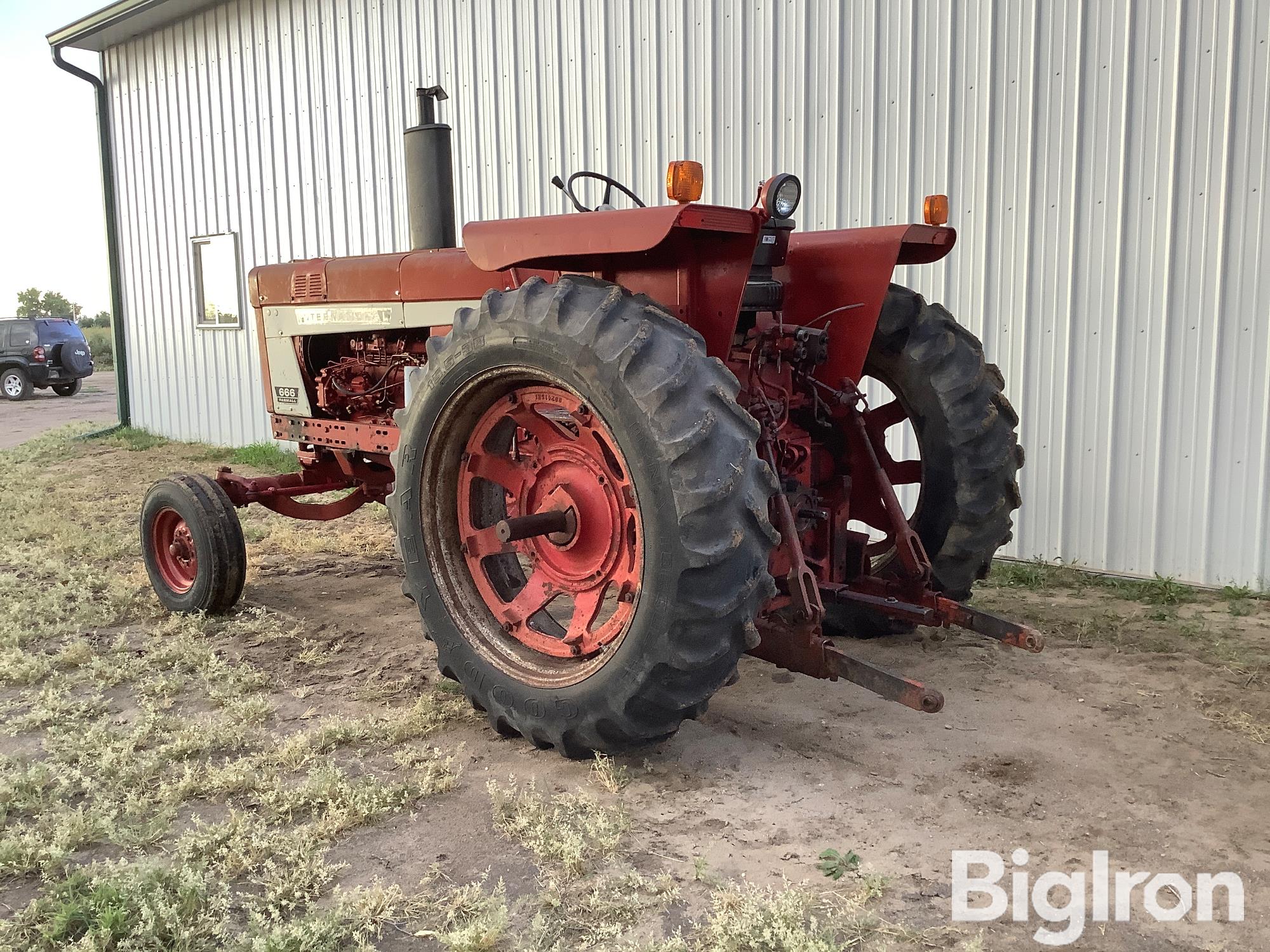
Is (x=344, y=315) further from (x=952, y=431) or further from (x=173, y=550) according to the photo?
(x=952, y=431)

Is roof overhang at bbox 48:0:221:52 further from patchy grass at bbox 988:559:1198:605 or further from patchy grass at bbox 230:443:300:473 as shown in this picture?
patchy grass at bbox 988:559:1198:605

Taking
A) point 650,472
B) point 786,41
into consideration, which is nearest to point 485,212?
point 786,41

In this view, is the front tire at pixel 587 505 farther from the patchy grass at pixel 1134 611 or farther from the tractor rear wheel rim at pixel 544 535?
the patchy grass at pixel 1134 611

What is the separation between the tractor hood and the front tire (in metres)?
0.12

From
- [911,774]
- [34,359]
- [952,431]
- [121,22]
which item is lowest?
[911,774]

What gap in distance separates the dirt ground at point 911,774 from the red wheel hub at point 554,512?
16.3 inches

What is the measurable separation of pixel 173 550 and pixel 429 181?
2.06 m

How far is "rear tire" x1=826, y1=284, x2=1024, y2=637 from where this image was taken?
3533mm

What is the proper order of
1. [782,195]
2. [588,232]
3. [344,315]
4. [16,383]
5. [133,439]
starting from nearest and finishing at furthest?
1. [588,232]
2. [782,195]
3. [344,315]
4. [133,439]
5. [16,383]

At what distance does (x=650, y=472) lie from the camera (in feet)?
8.41

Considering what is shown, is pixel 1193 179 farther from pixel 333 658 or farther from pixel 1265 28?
pixel 333 658

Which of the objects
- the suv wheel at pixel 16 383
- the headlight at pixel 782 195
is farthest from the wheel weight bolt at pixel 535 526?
the suv wheel at pixel 16 383

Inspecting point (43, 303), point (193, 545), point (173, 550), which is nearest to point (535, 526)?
point (193, 545)

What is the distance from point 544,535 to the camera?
312cm
